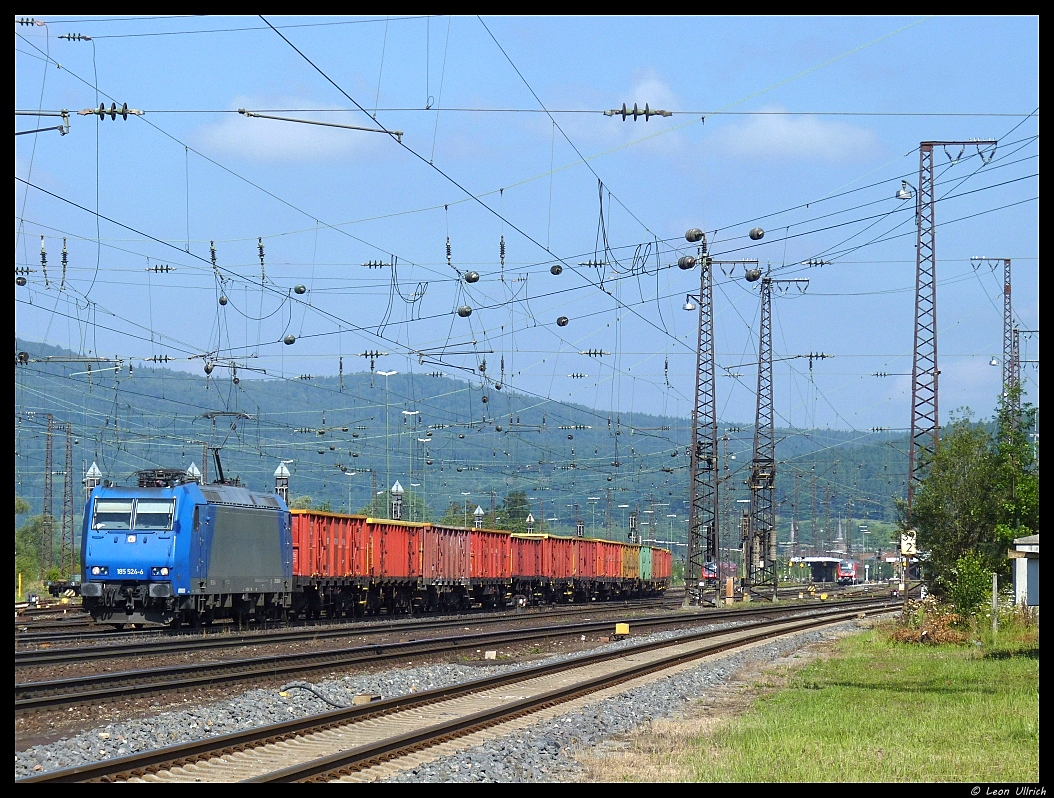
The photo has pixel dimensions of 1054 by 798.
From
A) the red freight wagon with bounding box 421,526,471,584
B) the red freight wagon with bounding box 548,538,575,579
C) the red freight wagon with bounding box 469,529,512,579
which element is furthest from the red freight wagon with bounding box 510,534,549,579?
the red freight wagon with bounding box 421,526,471,584

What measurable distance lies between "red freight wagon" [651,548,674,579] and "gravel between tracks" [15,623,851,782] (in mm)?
59144

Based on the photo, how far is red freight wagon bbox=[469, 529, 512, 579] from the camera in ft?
172

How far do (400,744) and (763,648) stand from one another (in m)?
19.2

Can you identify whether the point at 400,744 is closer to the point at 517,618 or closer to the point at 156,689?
the point at 156,689

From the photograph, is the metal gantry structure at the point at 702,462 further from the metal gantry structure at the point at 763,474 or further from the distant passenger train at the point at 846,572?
the distant passenger train at the point at 846,572

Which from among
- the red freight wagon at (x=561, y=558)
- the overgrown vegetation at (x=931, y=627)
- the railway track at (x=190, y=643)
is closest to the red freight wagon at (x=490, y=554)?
the red freight wagon at (x=561, y=558)

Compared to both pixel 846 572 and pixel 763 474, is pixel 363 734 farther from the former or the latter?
pixel 846 572

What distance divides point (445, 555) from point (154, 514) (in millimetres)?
20322

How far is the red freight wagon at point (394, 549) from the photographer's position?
4394 centimetres

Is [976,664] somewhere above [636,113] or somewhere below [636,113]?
below

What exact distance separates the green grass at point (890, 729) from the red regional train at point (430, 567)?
19.8 metres
